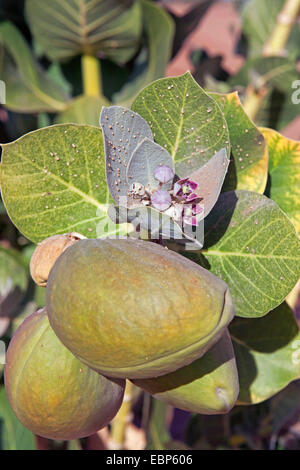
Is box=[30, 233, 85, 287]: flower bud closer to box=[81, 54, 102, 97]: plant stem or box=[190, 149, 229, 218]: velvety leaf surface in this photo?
box=[190, 149, 229, 218]: velvety leaf surface

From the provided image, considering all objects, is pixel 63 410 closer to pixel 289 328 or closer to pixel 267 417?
pixel 289 328

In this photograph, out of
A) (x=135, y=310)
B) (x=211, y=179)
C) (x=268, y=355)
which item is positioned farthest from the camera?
(x=268, y=355)

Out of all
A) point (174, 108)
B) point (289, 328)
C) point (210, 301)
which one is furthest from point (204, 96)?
point (289, 328)

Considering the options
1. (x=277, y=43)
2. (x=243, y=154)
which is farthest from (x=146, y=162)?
(x=277, y=43)

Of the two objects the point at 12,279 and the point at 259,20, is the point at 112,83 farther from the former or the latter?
the point at 12,279

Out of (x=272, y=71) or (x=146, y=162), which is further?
(x=272, y=71)

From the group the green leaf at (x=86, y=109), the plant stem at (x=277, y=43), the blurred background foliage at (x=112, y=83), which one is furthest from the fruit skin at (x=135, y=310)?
the plant stem at (x=277, y=43)

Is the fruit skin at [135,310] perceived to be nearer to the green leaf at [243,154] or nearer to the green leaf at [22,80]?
the green leaf at [243,154]
